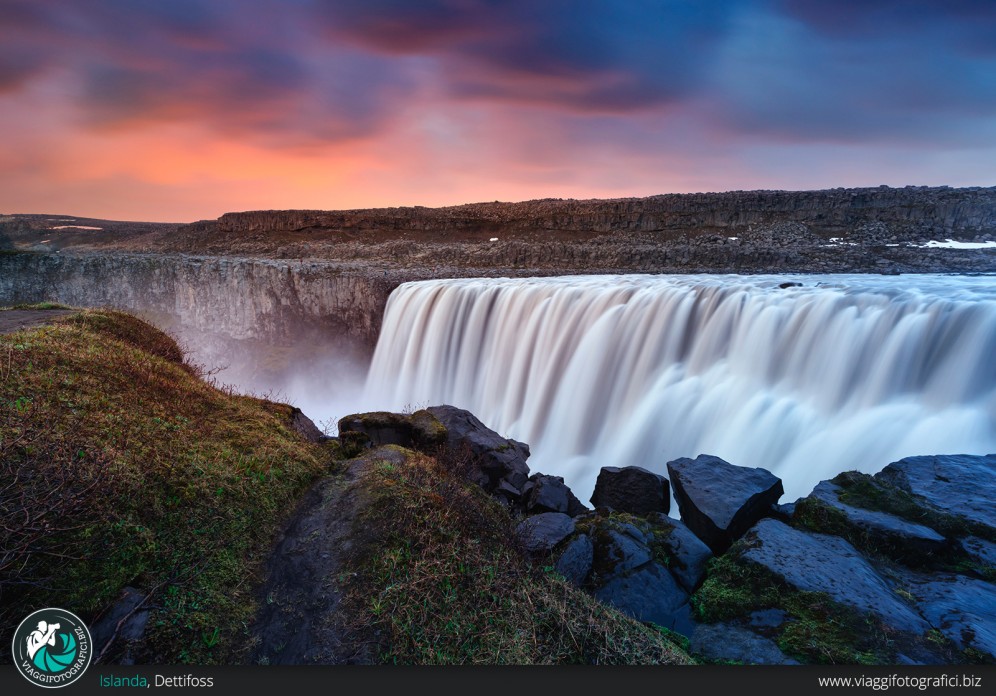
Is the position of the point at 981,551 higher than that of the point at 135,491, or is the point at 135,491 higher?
the point at 135,491

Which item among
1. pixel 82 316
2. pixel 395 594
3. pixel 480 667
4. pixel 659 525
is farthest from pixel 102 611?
pixel 82 316

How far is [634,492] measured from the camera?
827 centimetres

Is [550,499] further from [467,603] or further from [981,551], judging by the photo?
[981,551]

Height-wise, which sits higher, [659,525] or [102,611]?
[102,611]

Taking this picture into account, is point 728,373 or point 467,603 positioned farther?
point 728,373

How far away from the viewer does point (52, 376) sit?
223 inches

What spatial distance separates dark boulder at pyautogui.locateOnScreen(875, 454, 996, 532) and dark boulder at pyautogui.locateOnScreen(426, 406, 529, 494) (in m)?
5.20

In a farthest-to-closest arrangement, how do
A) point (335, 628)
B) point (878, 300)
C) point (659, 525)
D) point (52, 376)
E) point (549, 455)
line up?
point (549, 455), point (878, 300), point (659, 525), point (52, 376), point (335, 628)

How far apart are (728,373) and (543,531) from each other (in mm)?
8326

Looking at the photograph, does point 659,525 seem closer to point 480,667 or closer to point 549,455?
point 480,667

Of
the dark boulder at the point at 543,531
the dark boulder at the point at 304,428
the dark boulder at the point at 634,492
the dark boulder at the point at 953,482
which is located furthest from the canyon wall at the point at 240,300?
the dark boulder at the point at 953,482

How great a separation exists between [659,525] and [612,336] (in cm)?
936

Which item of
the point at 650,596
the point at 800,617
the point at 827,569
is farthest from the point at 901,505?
the point at 650,596

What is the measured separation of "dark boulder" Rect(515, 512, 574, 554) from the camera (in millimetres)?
5586
